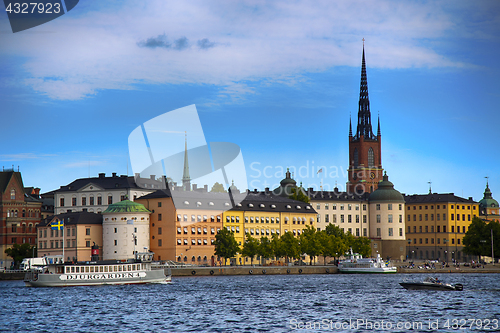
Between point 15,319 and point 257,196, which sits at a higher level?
point 257,196

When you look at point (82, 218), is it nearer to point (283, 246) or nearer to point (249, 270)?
point (249, 270)

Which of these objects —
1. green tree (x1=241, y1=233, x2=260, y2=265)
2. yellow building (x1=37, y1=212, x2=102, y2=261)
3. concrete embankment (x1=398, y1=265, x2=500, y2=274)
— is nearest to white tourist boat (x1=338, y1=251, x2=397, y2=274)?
concrete embankment (x1=398, y1=265, x2=500, y2=274)

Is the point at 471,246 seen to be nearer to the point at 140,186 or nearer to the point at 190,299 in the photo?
the point at 140,186

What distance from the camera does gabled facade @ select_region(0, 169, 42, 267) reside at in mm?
172500

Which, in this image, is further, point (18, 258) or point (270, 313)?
point (18, 258)

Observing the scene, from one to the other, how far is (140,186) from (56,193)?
2050 cm

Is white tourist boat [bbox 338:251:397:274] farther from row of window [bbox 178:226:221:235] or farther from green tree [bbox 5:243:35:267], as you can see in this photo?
green tree [bbox 5:243:35:267]

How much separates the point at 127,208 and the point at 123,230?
4392mm

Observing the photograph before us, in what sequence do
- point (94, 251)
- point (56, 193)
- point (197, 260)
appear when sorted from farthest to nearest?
point (56, 193), point (197, 260), point (94, 251)

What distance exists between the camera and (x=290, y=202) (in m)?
A: 180

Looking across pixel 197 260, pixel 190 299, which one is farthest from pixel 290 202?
pixel 190 299

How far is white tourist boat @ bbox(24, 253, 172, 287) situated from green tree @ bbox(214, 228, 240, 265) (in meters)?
41.9

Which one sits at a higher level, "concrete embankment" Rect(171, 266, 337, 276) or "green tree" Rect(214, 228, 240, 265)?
"green tree" Rect(214, 228, 240, 265)

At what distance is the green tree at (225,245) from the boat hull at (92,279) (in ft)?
134
